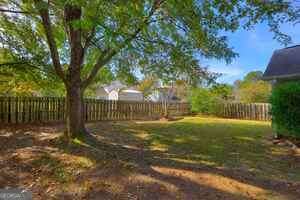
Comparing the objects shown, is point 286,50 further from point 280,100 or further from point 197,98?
point 197,98

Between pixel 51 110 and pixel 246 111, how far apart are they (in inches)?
653

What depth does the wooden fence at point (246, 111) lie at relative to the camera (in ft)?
76.2

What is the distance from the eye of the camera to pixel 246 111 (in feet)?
80.0

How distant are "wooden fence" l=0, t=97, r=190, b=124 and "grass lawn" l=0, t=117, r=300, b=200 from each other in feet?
9.21

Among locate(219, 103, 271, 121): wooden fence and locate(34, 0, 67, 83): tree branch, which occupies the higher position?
locate(34, 0, 67, 83): tree branch

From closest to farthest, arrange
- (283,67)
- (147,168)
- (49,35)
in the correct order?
1. (147,168)
2. (49,35)
3. (283,67)

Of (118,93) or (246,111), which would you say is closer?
(246,111)

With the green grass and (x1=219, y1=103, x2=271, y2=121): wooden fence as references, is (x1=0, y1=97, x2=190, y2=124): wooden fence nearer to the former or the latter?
the green grass

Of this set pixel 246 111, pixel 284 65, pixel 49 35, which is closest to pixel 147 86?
pixel 246 111

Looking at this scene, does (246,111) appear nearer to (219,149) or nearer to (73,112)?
(219,149)

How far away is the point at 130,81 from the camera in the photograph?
11719 mm

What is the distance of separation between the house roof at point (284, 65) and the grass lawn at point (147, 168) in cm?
289

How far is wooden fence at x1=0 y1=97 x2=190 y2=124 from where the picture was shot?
13023 millimetres

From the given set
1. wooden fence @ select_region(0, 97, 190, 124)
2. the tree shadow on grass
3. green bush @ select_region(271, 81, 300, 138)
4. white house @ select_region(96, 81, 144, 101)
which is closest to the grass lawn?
the tree shadow on grass
